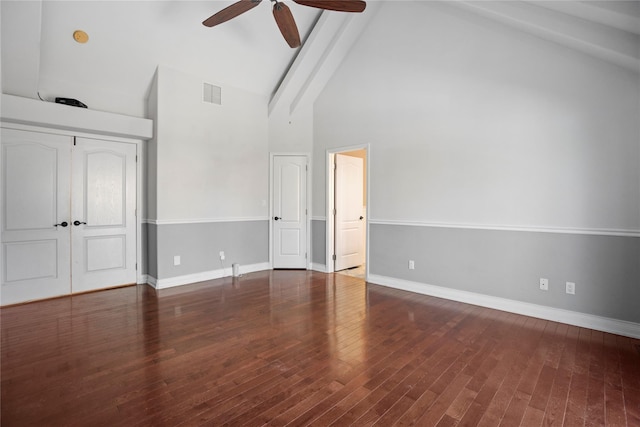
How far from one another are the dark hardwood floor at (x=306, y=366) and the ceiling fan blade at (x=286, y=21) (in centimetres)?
300

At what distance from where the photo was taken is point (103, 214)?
459 cm

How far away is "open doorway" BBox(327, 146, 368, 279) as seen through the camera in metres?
5.61

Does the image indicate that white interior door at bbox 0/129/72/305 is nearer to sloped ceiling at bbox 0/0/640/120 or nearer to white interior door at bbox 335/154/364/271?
sloped ceiling at bbox 0/0/640/120

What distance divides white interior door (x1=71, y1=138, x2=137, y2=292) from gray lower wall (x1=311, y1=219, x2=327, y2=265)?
9.29ft

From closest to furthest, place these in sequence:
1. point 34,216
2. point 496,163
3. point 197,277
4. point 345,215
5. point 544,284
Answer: point 544,284
point 496,163
point 34,216
point 197,277
point 345,215

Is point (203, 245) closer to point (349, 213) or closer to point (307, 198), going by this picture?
point (307, 198)

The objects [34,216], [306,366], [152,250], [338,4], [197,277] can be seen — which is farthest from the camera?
[197,277]

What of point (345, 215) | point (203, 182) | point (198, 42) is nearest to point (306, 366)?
point (203, 182)

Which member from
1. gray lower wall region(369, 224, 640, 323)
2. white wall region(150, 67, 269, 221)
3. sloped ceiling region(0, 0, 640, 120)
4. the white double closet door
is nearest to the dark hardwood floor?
gray lower wall region(369, 224, 640, 323)

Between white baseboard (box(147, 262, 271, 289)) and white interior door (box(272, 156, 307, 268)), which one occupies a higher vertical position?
white interior door (box(272, 156, 307, 268))

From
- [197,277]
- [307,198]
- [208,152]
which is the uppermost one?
[208,152]

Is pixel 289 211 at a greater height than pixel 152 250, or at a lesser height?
greater

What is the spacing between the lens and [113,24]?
152 inches

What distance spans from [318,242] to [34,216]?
3.95 metres
